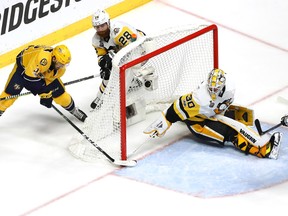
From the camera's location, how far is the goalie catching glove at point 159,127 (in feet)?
23.4

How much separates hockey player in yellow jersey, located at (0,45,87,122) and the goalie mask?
916 mm

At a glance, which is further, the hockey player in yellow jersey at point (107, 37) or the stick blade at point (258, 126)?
the hockey player in yellow jersey at point (107, 37)

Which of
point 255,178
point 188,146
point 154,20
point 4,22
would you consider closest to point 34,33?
point 4,22

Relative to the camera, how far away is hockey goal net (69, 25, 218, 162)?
7.02 m

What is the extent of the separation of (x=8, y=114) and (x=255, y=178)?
6.31 ft

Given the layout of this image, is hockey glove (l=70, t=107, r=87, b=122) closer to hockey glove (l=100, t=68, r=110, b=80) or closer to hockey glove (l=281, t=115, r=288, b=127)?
hockey glove (l=100, t=68, r=110, b=80)

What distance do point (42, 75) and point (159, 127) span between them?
2.74 feet

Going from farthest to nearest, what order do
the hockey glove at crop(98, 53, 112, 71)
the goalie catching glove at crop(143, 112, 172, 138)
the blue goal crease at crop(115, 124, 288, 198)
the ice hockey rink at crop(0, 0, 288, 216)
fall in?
the hockey glove at crop(98, 53, 112, 71) < the goalie catching glove at crop(143, 112, 172, 138) < the blue goal crease at crop(115, 124, 288, 198) < the ice hockey rink at crop(0, 0, 288, 216)

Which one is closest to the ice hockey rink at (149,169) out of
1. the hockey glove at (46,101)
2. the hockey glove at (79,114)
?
the hockey glove at (79,114)

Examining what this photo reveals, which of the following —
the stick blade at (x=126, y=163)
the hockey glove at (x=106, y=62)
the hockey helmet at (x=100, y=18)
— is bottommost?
the stick blade at (x=126, y=163)

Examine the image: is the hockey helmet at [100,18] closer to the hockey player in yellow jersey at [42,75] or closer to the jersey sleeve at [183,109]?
the hockey player in yellow jersey at [42,75]

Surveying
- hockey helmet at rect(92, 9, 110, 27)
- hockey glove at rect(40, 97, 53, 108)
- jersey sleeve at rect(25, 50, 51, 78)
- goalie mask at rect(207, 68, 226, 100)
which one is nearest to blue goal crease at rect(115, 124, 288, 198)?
goalie mask at rect(207, 68, 226, 100)

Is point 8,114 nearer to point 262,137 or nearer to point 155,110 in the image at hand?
point 155,110

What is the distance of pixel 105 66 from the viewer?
24.0 ft
